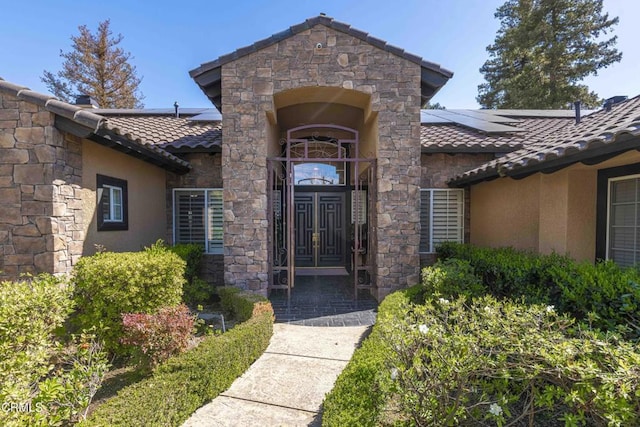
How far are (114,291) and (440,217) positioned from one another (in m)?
7.62

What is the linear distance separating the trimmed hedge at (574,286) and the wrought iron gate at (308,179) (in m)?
2.82

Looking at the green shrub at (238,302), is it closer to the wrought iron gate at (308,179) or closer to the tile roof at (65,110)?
the wrought iron gate at (308,179)

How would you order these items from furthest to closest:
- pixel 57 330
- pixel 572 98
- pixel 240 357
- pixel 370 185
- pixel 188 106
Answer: pixel 572 98
pixel 188 106
pixel 370 185
pixel 57 330
pixel 240 357

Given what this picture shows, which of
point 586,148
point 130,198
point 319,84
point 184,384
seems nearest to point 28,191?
point 130,198

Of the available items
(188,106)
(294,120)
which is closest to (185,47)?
(188,106)

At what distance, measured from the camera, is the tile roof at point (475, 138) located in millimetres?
7957

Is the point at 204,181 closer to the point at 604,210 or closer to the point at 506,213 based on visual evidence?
the point at 506,213

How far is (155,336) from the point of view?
12.2ft

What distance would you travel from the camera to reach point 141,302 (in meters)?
4.53

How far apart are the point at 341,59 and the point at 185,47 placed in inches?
430

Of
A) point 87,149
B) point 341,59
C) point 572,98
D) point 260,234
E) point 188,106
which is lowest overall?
point 260,234

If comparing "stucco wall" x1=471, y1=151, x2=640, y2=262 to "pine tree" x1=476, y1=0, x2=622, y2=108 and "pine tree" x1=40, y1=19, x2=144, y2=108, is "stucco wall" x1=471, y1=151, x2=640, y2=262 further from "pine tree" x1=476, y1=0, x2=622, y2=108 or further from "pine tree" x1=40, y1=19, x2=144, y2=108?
"pine tree" x1=40, y1=19, x2=144, y2=108

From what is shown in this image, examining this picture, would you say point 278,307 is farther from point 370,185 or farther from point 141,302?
point 370,185

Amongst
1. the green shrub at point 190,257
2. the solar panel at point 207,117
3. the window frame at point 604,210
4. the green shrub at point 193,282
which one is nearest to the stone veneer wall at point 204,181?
the green shrub at point 190,257
